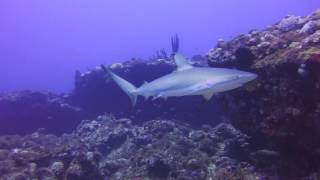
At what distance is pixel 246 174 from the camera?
33.0 ft

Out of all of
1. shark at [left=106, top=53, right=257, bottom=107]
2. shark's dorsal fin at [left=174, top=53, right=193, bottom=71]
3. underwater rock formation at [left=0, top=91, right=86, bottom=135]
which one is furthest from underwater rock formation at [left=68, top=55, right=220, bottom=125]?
shark at [left=106, top=53, right=257, bottom=107]

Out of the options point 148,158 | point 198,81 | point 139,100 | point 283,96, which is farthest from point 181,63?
point 139,100

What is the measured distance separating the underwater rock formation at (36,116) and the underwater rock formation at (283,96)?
15.0 metres

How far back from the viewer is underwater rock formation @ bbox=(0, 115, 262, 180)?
445 inches

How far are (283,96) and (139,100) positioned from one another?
1153cm

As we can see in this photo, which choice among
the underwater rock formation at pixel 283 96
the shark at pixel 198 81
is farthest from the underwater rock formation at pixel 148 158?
the shark at pixel 198 81

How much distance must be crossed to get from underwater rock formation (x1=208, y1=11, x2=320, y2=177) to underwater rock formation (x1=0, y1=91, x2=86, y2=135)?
15.0 m

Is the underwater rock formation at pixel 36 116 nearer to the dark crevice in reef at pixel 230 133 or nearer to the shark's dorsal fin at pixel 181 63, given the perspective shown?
→ the dark crevice in reef at pixel 230 133

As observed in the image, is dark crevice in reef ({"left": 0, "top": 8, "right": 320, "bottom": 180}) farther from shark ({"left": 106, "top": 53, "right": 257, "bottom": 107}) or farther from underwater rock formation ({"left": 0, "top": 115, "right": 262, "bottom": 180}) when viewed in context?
shark ({"left": 106, "top": 53, "right": 257, "bottom": 107})

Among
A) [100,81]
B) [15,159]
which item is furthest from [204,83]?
[100,81]

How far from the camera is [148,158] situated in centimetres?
1169

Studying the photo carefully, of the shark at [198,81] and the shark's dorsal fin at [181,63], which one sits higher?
the shark's dorsal fin at [181,63]

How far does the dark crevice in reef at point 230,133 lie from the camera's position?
8.67 metres

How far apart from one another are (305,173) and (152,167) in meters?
4.44
